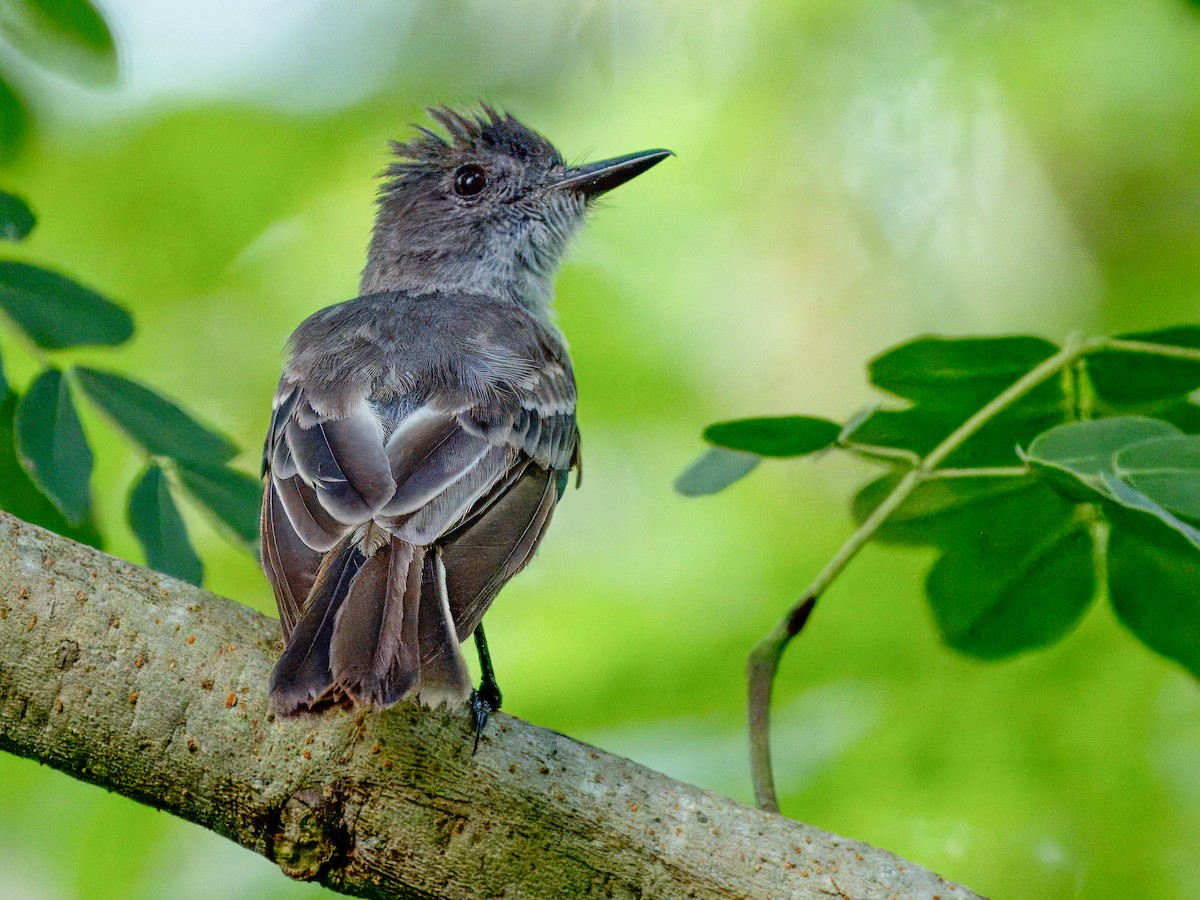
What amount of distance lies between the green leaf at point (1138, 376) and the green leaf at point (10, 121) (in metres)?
2.66

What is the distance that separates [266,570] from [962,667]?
2.10 m

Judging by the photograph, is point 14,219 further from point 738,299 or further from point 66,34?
point 738,299

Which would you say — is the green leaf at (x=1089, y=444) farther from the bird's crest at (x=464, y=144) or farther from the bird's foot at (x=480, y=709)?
the bird's crest at (x=464, y=144)

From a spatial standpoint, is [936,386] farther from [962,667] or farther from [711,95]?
[711,95]

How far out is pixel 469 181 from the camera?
4410 millimetres

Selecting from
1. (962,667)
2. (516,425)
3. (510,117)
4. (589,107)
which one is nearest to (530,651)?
(516,425)

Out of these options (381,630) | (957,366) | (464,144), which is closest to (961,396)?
(957,366)

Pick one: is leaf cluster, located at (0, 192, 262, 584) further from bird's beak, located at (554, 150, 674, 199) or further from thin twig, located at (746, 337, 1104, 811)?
bird's beak, located at (554, 150, 674, 199)

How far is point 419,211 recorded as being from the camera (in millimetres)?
4398

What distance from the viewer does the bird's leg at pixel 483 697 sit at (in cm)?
218

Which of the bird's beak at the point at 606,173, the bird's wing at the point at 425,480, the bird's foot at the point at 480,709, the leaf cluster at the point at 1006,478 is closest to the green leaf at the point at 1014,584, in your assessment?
the leaf cluster at the point at 1006,478

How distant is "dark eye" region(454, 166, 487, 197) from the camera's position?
4410 mm

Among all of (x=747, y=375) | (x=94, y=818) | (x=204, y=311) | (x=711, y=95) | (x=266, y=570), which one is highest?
(x=711, y=95)

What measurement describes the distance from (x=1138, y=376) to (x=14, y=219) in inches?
97.7
